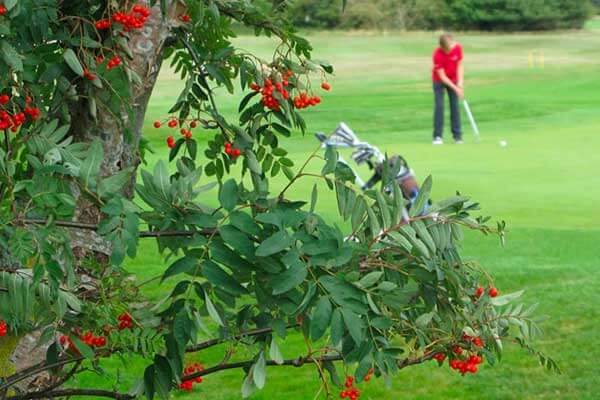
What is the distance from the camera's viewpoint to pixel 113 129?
4.25 m

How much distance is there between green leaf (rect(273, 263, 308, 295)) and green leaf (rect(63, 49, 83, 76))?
104cm

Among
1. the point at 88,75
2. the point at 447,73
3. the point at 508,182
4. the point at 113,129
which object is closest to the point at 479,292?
the point at 88,75

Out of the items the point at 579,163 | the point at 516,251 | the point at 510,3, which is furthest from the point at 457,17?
the point at 516,251

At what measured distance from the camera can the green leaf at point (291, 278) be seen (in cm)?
280

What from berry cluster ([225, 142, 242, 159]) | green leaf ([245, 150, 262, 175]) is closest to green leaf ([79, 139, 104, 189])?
green leaf ([245, 150, 262, 175])

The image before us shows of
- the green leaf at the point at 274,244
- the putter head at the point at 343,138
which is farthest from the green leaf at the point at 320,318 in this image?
the putter head at the point at 343,138

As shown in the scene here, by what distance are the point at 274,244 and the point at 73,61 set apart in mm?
1103

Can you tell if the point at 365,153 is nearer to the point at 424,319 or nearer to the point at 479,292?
the point at 479,292

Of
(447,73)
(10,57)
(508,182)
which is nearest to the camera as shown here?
(10,57)

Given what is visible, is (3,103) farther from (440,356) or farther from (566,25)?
(566,25)

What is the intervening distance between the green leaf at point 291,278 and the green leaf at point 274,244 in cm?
5

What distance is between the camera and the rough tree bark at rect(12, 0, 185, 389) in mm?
4199

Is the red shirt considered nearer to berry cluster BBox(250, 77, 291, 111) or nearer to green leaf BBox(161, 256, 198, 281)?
berry cluster BBox(250, 77, 291, 111)

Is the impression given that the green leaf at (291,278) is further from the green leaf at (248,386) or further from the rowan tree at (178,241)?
the green leaf at (248,386)
